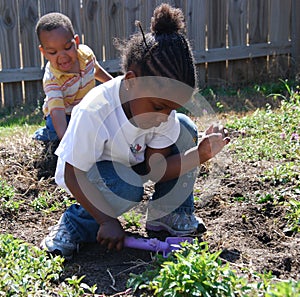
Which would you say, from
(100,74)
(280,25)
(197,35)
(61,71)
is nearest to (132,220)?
(61,71)

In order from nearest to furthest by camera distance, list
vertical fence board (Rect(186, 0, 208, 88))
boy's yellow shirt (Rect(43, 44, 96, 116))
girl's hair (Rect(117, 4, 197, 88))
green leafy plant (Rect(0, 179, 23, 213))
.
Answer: girl's hair (Rect(117, 4, 197, 88))
green leafy plant (Rect(0, 179, 23, 213))
boy's yellow shirt (Rect(43, 44, 96, 116))
vertical fence board (Rect(186, 0, 208, 88))

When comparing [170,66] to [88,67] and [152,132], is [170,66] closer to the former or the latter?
[152,132]

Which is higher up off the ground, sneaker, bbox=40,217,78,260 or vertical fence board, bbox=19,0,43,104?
vertical fence board, bbox=19,0,43,104

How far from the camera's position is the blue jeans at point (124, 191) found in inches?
110

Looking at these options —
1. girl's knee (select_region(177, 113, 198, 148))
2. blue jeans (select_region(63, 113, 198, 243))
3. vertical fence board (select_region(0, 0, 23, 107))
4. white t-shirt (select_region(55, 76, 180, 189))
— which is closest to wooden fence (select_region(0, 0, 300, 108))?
vertical fence board (select_region(0, 0, 23, 107))

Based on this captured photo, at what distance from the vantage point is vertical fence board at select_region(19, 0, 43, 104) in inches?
250

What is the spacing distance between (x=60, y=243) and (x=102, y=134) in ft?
1.81

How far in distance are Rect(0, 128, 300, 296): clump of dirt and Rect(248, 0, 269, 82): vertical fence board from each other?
3122 millimetres

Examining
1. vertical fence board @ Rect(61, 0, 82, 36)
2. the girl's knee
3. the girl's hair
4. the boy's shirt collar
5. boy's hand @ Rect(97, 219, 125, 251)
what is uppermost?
vertical fence board @ Rect(61, 0, 82, 36)

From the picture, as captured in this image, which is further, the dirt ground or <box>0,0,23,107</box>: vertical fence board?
<box>0,0,23,107</box>: vertical fence board

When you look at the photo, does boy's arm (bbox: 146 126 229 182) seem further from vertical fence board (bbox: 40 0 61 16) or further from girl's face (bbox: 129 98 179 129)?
vertical fence board (bbox: 40 0 61 16)

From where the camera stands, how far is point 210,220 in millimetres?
3176

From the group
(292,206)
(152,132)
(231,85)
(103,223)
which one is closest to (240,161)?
(292,206)

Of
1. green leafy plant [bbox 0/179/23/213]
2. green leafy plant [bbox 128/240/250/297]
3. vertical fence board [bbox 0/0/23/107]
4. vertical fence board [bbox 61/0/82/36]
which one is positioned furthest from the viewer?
vertical fence board [bbox 61/0/82/36]
